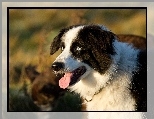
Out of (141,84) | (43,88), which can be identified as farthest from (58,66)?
(141,84)

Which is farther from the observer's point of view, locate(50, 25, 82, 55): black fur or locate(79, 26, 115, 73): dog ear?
locate(50, 25, 82, 55): black fur

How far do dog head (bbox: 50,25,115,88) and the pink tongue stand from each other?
2.2 inches

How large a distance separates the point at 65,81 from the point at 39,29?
78 centimetres

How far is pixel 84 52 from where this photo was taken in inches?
180

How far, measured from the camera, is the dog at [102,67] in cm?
457

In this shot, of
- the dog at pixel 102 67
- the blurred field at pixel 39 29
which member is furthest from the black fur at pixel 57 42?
the blurred field at pixel 39 29

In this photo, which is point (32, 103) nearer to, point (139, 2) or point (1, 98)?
point (1, 98)

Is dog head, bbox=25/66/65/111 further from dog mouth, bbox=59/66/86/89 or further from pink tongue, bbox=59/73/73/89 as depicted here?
dog mouth, bbox=59/66/86/89

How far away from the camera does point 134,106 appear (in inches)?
186

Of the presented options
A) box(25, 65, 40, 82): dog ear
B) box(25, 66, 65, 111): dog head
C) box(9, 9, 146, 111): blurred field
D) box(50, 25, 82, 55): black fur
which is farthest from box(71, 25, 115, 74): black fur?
box(25, 65, 40, 82): dog ear

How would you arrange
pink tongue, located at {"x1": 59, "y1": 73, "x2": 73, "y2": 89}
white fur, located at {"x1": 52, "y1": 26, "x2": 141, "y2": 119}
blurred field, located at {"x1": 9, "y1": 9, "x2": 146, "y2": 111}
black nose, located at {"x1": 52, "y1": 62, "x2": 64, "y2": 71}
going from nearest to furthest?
black nose, located at {"x1": 52, "y1": 62, "x2": 64, "y2": 71}
white fur, located at {"x1": 52, "y1": 26, "x2": 141, "y2": 119}
pink tongue, located at {"x1": 59, "y1": 73, "x2": 73, "y2": 89}
blurred field, located at {"x1": 9, "y1": 9, "x2": 146, "y2": 111}

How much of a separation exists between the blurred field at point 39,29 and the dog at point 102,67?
0.38 meters

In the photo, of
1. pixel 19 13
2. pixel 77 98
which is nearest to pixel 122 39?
pixel 77 98

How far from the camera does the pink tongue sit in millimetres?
4730
